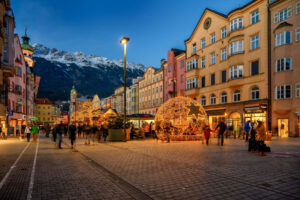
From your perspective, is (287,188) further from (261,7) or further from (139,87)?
(139,87)

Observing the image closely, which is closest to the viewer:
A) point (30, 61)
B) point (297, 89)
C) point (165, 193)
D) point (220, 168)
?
point (165, 193)

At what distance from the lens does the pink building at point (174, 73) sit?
47.1 m

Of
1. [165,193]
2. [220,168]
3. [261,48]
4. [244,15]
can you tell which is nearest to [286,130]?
[261,48]

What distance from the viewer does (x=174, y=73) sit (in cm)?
4950

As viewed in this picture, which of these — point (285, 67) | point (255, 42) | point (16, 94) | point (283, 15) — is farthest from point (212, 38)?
point (16, 94)

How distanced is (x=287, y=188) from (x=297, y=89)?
23820mm

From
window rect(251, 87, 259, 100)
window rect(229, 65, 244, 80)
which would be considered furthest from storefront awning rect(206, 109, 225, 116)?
window rect(251, 87, 259, 100)

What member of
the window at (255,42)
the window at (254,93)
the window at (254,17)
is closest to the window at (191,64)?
the window at (255,42)

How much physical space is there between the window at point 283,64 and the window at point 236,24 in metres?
7.96

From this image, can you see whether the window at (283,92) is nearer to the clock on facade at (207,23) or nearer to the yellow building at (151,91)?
the clock on facade at (207,23)

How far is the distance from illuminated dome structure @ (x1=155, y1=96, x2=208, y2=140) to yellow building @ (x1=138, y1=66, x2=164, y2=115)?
35.0 metres

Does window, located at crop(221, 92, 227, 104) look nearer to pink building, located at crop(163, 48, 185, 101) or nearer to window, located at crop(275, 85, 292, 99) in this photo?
window, located at crop(275, 85, 292, 99)

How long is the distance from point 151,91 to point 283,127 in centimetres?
3752

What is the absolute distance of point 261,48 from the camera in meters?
29.2
